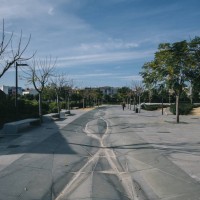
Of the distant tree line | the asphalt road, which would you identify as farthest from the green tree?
the asphalt road

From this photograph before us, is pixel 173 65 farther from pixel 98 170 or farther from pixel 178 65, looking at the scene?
pixel 98 170

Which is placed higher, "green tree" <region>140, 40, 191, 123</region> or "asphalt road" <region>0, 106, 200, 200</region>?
"green tree" <region>140, 40, 191, 123</region>

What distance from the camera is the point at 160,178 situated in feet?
31.9

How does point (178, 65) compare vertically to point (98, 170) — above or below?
above

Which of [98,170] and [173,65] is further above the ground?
[173,65]

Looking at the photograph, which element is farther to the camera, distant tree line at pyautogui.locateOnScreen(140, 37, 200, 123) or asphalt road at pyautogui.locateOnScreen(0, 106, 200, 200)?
distant tree line at pyautogui.locateOnScreen(140, 37, 200, 123)

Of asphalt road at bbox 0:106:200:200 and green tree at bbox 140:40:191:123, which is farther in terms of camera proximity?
green tree at bbox 140:40:191:123

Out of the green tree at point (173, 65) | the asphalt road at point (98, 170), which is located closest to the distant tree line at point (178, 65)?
the green tree at point (173, 65)

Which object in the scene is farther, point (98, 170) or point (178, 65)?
point (178, 65)

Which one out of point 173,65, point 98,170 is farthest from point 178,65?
point 98,170

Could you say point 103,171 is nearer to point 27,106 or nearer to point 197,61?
point 197,61

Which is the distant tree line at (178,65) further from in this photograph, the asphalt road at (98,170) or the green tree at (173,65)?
the asphalt road at (98,170)

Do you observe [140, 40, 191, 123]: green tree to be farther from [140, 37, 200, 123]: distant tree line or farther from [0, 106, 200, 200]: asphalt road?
[0, 106, 200, 200]: asphalt road

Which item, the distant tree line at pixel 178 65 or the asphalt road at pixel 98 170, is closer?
the asphalt road at pixel 98 170
